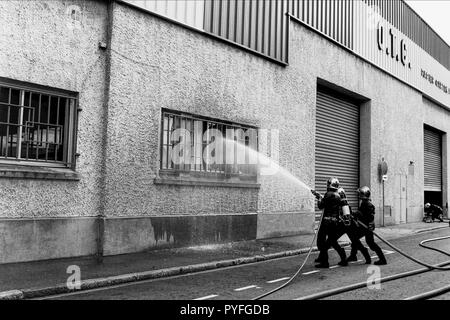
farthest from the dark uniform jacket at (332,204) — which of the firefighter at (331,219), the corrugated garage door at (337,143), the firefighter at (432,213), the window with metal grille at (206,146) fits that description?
the firefighter at (432,213)

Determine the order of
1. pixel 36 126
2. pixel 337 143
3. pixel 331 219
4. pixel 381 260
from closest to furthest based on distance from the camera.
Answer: pixel 36 126
pixel 331 219
pixel 381 260
pixel 337 143

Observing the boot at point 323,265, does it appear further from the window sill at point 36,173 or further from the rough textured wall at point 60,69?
the window sill at point 36,173

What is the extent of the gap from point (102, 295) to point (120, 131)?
402cm

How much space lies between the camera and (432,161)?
26.0 m

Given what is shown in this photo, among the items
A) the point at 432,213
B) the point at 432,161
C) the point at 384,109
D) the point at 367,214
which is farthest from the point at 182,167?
the point at 432,161

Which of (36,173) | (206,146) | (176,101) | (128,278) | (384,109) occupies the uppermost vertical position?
(384,109)

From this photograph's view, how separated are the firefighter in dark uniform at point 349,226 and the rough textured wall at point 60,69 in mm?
4890

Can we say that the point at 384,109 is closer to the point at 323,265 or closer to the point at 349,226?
the point at 349,226

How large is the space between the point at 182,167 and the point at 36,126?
3528 millimetres

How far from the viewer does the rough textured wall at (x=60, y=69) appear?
8.09m

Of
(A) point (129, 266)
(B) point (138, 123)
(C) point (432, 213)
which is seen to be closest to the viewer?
(A) point (129, 266)

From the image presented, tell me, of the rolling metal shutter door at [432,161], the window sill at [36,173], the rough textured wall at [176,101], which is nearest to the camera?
the window sill at [36,173]

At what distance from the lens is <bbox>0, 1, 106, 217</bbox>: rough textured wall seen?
8.09 meters

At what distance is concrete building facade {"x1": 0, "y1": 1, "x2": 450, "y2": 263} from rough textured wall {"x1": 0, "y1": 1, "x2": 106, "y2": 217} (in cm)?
2
